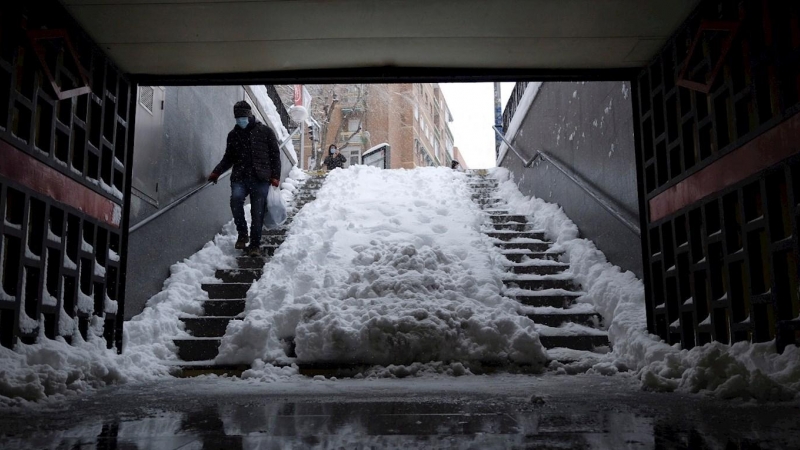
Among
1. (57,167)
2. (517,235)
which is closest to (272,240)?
(517,235)

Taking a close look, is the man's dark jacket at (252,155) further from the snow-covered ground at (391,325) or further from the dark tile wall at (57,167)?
the dark tile wall at (57,167)

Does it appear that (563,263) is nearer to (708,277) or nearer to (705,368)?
(708,277)

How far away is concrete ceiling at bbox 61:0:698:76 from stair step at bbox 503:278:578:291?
2.57 m

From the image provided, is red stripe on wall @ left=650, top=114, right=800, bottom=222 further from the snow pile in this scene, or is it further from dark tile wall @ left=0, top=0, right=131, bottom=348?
dark tile wall @ left=0, top=0, right=131, bottom=348

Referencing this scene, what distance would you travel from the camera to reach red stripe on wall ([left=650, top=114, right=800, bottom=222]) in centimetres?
350

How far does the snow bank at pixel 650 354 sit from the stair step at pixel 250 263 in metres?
3.72

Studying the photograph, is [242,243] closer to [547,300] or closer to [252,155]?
[252,155]

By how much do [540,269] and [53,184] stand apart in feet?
17.4

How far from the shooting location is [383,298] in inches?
245

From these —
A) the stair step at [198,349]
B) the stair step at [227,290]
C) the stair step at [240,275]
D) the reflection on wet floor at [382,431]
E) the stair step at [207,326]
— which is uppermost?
the stair step at [240,275]

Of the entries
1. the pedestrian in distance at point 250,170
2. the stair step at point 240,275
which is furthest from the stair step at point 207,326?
the pedestrian in distance at point 250,170

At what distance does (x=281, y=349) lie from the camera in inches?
225

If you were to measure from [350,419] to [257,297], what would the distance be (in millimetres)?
3713

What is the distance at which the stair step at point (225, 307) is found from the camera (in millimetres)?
6883
